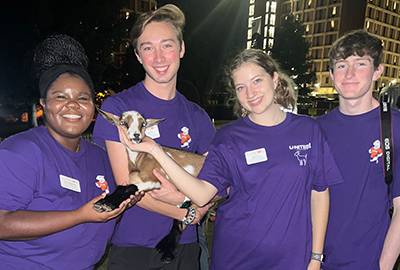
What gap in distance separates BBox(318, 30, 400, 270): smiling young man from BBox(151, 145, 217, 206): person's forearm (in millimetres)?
1532

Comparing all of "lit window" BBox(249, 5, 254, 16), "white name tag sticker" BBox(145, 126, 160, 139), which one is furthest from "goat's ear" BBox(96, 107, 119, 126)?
"lit window" BBox(249, 5, 254, 16)

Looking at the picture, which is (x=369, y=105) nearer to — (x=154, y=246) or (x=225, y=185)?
(x=225, y=185)

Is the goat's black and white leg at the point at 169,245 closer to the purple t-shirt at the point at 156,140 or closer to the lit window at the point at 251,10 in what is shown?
the purple t-shirt at the point at 156,140

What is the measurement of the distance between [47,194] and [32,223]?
264 millimetres

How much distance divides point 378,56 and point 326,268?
2.60 meters

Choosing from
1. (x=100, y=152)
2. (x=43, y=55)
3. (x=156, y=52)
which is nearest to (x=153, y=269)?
(x=100, y=152)

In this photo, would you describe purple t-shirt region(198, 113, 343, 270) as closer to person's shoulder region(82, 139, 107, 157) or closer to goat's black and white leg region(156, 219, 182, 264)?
goat's black and white leg region(156, 219, 182, 264)

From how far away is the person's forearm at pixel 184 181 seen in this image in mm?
2477

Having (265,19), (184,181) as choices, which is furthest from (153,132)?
(265,19)

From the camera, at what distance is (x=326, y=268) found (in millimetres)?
3025

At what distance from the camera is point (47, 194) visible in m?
2.39

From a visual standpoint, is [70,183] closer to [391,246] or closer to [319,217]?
[319,217]

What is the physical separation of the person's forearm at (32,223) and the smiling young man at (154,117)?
610 millimetres

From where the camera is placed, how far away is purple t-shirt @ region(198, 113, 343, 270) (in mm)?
2566
